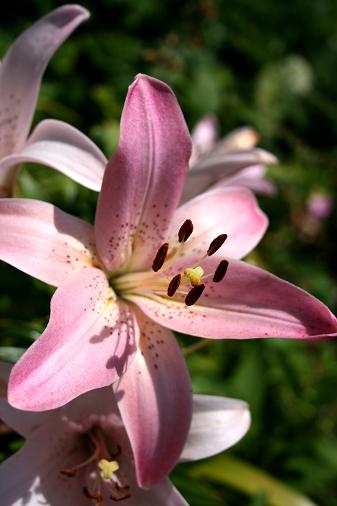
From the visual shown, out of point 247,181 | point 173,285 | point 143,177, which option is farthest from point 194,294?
point 247,181

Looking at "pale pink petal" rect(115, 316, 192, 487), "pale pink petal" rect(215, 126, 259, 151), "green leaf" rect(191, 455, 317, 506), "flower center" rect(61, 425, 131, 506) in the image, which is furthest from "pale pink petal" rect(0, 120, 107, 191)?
"green leaf" rect(191, 455, 317, 506)

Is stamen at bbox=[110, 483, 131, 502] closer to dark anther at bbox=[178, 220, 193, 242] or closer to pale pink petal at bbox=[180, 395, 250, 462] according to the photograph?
pale pink petal at bbox=[180, 395, 250, 462]

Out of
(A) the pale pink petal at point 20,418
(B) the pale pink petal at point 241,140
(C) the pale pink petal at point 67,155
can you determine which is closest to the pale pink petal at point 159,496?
(A) the pale pink petal at point 20,418

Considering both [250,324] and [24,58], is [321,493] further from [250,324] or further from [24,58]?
[24,58]

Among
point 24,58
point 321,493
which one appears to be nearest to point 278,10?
point 321,493

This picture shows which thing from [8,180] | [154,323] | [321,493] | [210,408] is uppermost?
[8,180]
